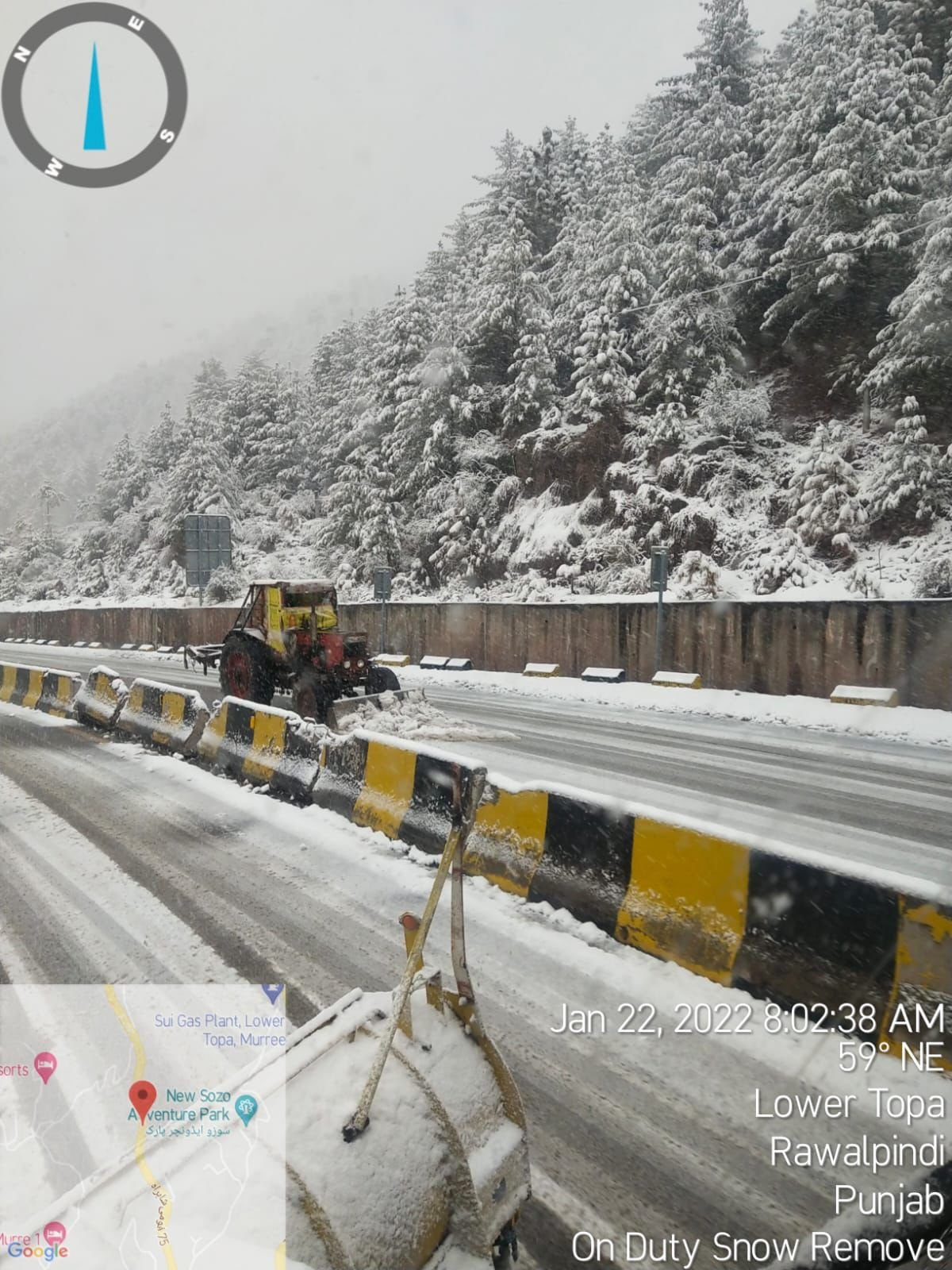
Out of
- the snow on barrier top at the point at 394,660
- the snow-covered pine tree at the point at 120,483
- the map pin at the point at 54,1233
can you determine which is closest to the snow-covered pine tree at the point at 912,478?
the snow on barrier top at the point at 394,660

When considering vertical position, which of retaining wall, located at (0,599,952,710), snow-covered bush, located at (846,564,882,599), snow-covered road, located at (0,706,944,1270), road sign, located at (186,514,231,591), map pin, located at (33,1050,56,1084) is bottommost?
map pin, located at (33,1050,56,1084)

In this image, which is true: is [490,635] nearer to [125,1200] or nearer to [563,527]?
[563,527]

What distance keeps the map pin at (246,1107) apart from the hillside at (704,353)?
1749 cm

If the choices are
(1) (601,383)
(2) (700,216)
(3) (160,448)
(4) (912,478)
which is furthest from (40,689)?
(3) (160,448)

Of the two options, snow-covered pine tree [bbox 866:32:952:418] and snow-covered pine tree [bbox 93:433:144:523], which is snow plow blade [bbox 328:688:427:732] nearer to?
snow-covered pine tree [bbox 866:32:952:418]

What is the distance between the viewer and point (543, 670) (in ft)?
52.3

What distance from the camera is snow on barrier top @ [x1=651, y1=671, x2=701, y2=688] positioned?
13.4m

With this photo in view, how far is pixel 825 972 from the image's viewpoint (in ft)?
10.1

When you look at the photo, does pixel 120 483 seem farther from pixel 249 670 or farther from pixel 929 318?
pixel 929 318

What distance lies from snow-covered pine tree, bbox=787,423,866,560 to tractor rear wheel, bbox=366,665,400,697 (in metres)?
14.4

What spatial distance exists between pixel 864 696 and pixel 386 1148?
11.5 meters

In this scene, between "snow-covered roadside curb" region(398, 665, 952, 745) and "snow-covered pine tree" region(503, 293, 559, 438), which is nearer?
"snow-covered roadside curb" region(398, 665, 952, 745)

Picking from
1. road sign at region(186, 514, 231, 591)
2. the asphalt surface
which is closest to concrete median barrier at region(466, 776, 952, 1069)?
the asphalt surface

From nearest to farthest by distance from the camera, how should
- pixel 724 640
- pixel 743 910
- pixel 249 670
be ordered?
pixel 743 910 → pixel 249 670 → pixel 724 640
